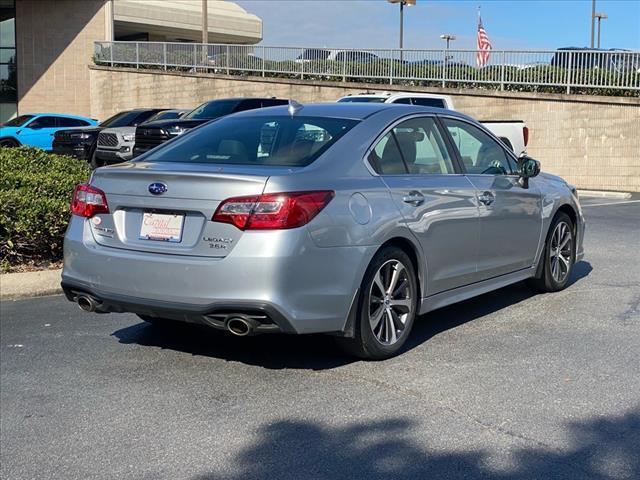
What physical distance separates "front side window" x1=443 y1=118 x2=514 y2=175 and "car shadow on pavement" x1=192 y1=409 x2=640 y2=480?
267 cm

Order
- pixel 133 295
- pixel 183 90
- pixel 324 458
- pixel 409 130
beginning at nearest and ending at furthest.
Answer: pixel 324 458, pixel 133 295, pixel 409 130, pixel 183 90

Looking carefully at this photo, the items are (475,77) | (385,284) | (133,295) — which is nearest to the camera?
(133,295)

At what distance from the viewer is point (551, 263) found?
24.3 ft

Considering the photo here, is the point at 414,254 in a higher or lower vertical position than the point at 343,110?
lower

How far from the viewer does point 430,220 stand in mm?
5648

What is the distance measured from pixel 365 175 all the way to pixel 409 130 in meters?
0.84

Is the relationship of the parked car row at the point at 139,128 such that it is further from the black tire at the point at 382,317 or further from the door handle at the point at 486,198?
the black tire at the point at 382,317

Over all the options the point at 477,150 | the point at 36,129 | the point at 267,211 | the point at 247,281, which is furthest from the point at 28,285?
the point at 36,129

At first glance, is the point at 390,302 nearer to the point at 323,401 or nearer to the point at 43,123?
the point at 323,401

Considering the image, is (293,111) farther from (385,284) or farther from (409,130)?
(385,284)

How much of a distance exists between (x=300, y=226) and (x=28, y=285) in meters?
4.18

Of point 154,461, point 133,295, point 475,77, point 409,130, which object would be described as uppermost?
point 475,77

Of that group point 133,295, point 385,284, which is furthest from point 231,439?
point 385,284

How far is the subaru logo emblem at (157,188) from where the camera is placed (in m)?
4.96
